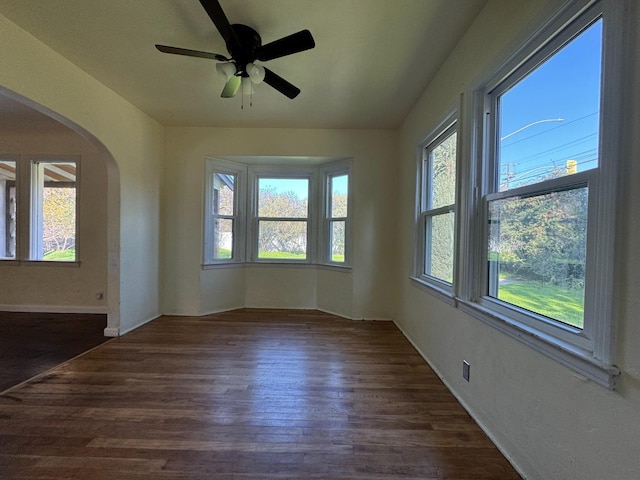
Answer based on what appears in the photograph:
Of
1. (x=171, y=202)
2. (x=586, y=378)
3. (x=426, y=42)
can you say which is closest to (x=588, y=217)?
(x=586, y=378)

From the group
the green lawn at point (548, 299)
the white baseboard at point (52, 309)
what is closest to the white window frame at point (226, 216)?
the white baseboard at point (52, 309)

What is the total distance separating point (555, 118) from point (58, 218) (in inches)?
226

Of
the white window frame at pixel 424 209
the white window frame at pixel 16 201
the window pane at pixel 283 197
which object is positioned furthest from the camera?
the window pane at pixel 283 197

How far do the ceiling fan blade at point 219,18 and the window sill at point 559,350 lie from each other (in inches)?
89.3

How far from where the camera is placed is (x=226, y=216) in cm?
455

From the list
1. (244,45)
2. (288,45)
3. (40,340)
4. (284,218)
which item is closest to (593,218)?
(288,45)

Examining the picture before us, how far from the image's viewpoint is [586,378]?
114cm

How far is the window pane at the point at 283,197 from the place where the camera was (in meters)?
4.75

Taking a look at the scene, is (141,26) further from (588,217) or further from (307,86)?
(588,217)

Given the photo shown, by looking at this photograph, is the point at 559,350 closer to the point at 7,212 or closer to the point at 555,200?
the point at 555,200

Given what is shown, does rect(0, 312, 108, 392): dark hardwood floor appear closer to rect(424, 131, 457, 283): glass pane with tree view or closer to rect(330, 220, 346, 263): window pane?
rect(330, 220, 346, 263): window pane

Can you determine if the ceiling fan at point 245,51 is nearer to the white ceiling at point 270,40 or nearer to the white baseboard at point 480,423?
the white ceiling at point 270,40

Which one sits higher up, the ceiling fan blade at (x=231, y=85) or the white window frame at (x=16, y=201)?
the ceiling fan blade at (x=231, y=85)

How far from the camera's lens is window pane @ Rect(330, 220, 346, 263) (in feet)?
14.5
